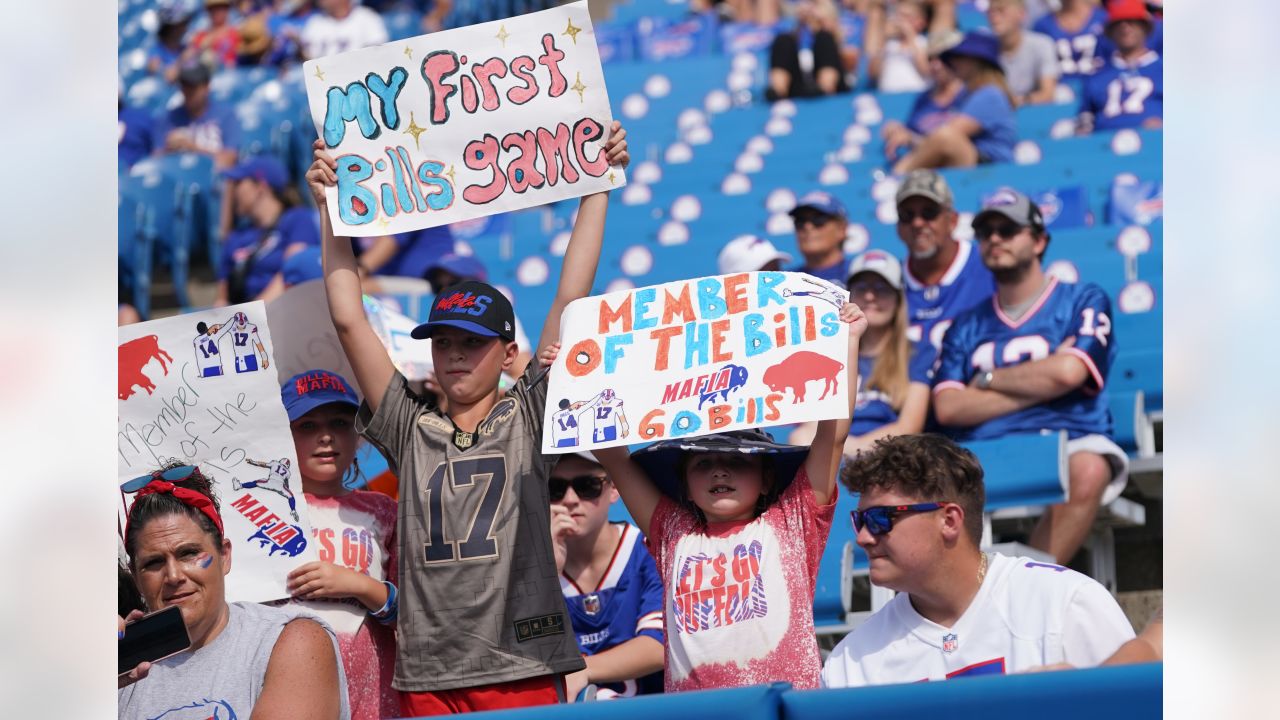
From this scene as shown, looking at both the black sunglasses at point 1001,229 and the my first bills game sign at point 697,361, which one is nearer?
the my first bills game sign at point 697,361

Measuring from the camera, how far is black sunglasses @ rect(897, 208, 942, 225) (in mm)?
6023

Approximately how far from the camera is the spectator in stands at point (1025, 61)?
8.87 m

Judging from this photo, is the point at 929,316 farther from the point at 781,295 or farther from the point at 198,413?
the point at 198,413

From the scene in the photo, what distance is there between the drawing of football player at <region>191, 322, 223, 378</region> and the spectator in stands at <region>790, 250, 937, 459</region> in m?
2.17

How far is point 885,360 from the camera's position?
5520 mm

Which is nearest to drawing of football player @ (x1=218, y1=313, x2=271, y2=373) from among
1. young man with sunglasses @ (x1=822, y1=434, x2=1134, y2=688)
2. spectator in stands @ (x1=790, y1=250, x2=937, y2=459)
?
young man with sunglasses @ (x1=822, y1=434, x2=1134, y2=688)

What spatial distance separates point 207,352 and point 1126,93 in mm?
5813

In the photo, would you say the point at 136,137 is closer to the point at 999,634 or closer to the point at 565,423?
the point at 565,423

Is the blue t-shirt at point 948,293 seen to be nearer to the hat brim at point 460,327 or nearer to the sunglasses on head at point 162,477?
the hat brim at point 460,327

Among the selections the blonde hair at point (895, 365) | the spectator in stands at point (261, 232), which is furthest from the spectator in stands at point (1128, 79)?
the spectator in stands at point (261, 232)

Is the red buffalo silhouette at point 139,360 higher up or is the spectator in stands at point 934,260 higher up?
the spectator in stands at point 934,260
